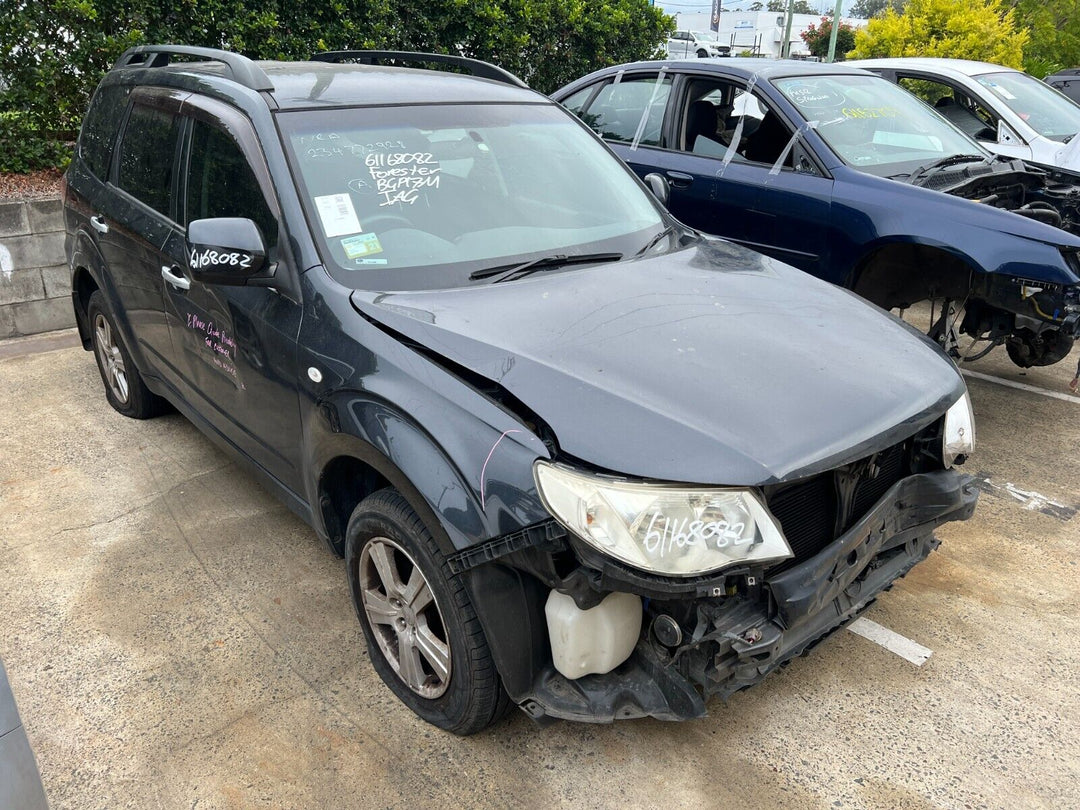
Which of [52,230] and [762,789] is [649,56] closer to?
[52,230]

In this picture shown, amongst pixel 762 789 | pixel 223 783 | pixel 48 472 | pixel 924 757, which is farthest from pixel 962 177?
pixel 48 472

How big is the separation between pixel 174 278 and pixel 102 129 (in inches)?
58.9

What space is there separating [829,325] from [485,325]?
3.59 ft

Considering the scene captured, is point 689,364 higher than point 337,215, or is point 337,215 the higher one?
point 337,215

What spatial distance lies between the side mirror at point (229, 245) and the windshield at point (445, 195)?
20 centimetres

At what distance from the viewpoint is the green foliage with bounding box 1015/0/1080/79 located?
49.1ft

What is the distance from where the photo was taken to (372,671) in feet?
9.61

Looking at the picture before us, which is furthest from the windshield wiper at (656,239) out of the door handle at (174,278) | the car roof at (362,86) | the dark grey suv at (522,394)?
the door handle at (174,278)

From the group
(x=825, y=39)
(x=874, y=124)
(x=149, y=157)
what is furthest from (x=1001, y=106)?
(x=825, y=39)

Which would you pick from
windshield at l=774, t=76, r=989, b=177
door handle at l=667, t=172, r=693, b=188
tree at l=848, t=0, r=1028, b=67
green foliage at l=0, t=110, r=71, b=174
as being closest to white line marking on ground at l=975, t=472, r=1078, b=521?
windshield at l=774, t=76, r=989, b=177

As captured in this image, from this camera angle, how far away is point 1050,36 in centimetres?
1538

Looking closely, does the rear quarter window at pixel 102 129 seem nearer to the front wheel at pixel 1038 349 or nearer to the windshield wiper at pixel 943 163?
the windshield wiper at pixel 943 163

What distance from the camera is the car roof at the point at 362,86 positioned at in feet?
10.3

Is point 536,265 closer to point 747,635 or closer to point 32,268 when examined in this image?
point 747,635
